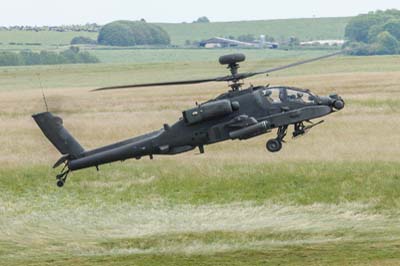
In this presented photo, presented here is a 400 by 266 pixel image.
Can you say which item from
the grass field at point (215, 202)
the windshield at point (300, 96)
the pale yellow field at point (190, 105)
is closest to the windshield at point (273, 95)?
the windshield at point (300, 96)

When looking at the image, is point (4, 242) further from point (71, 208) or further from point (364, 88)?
point (364, 88)

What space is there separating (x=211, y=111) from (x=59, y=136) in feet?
22.5

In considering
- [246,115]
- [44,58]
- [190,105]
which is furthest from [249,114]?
[44,58]

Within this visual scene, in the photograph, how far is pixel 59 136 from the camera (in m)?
38.7

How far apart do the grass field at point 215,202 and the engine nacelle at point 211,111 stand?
6.47 feet

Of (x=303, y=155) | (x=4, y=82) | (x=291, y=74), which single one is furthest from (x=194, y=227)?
(x=4, y=82)

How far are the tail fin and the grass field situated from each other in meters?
0.86

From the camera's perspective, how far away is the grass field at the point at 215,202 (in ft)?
129

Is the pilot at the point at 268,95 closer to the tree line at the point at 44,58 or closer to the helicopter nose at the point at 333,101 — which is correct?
the helicopter nose at the point at 333,101

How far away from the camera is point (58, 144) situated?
126 feet

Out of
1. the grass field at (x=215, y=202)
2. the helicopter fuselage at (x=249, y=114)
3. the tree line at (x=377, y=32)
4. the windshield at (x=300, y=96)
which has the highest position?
the windshield at (x=300, y=96)

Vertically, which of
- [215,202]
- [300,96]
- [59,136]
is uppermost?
[300,96]

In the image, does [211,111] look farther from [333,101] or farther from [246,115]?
[333,101]

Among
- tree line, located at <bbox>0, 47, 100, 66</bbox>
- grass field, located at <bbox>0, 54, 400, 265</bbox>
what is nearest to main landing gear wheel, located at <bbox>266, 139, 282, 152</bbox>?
grass field, located at <bbox>0, 54, 400, 265</bbox>
